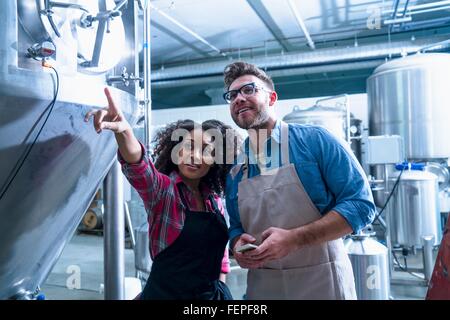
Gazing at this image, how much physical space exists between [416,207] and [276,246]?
2315 millimetres

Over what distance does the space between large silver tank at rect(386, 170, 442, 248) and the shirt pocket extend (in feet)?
6.93

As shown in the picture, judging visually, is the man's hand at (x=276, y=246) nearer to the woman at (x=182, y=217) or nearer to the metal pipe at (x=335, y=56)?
the woman at (x=182, y=217)

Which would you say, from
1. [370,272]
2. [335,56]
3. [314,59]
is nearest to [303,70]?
[314,59]

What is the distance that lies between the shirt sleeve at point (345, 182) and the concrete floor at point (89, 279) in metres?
1.78

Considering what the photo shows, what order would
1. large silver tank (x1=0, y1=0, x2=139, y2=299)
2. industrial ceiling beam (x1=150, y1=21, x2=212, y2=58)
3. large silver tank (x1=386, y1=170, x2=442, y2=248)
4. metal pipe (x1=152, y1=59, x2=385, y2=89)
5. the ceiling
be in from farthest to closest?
metal pipe (x1=152, y1=59, x2=385, y2=89) < industrial ceiling beam (x1=150, y1=21, x2=212, y2=58) < the ceiling < large silver tank (x1=386, y1=170, x2=442, y2=248) < large silver tank (x1=0, y1=0, x2=139, y2=299)

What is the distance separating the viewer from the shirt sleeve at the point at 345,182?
35.1 inches

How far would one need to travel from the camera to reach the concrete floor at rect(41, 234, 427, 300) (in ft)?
8.30

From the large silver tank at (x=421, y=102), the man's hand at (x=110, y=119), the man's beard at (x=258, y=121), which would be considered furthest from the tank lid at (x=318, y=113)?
the man's hand at (x=110, y=119)

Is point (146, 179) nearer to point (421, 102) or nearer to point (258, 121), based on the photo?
point (258, 121)

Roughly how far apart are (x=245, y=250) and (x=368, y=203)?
0.34 m

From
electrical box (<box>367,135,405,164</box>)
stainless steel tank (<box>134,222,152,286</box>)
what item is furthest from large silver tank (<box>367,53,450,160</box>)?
stainless steel tank (<box>134,222,152,286</box>)

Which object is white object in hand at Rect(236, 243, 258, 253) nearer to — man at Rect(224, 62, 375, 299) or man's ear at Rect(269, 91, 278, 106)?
man at Rect(224, 62, 375, 299)

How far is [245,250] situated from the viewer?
90 centimetres
